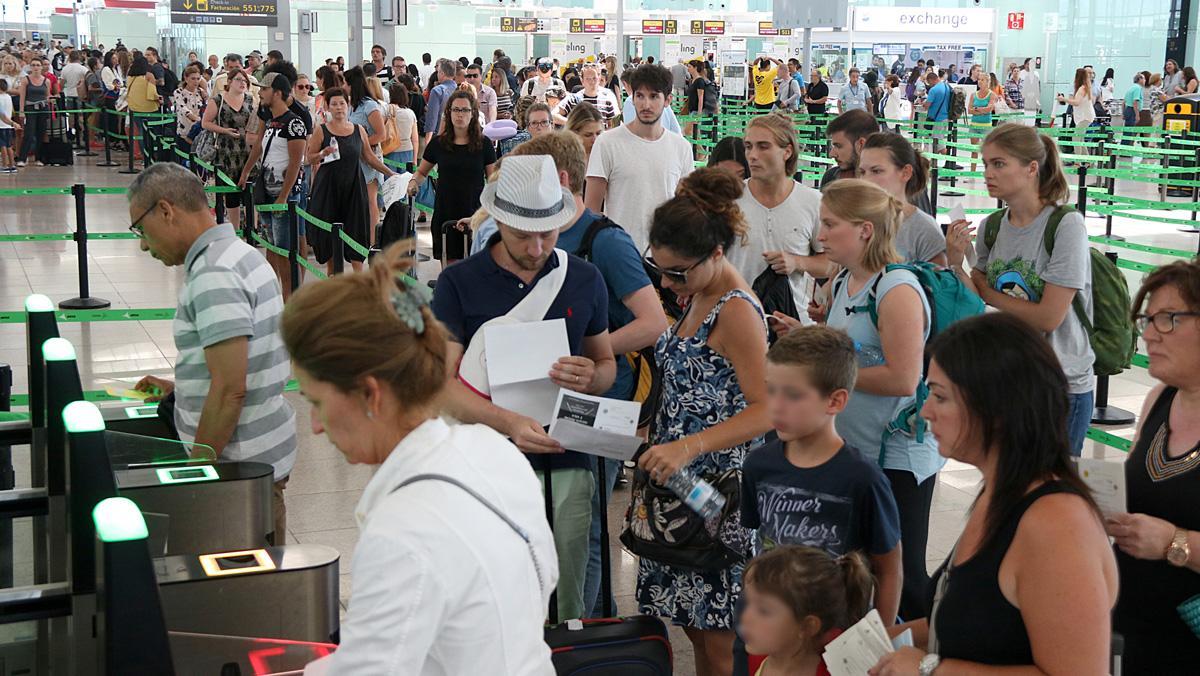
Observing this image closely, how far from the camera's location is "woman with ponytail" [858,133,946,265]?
15.2ft

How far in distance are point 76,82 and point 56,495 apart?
23.9 m

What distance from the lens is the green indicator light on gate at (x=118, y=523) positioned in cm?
176

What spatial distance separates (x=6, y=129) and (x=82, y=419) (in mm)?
20670

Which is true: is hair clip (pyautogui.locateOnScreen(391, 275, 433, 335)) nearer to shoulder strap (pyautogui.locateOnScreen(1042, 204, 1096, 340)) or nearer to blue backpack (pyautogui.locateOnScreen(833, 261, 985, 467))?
blue backpack (pyautogui.locateOnScreen(833, 261, 985, 467))

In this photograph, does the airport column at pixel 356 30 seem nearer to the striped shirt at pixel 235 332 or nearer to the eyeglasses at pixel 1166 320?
the striped shirt at pixel 235 332

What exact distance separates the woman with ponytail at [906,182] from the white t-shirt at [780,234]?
304mm

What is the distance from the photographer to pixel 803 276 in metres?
5.28

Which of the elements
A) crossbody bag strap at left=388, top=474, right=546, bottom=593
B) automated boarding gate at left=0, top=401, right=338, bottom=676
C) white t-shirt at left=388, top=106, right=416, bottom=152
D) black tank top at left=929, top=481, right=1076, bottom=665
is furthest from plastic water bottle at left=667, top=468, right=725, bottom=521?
white t-shirt at left=388, top=106, right=416, bottom=152

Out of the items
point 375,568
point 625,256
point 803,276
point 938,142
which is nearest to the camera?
point 375,568

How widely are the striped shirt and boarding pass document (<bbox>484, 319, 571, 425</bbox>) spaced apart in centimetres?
75

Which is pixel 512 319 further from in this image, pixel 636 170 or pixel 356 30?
pixel 356 30

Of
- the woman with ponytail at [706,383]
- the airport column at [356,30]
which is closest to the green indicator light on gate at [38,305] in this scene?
the woman with ponytail at [706,383]

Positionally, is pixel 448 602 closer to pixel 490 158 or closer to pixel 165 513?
pixel 165 513

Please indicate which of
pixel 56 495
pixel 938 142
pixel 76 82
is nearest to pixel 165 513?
pixel 56 495
